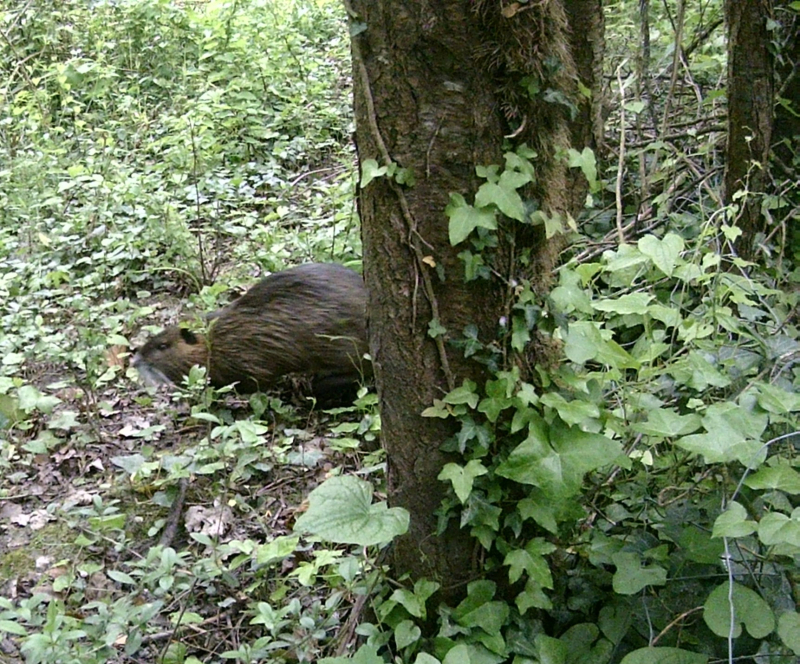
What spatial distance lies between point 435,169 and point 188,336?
291cm

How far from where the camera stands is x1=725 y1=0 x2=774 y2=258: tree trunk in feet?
12.9

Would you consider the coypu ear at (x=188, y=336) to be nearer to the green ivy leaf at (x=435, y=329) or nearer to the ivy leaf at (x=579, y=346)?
the green ivy leaf at (x=435, y=329)

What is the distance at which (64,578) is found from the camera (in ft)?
10.5

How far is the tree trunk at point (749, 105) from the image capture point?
3.94 m

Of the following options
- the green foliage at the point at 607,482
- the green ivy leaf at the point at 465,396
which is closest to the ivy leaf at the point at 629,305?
the green foliage at the point at 607,482

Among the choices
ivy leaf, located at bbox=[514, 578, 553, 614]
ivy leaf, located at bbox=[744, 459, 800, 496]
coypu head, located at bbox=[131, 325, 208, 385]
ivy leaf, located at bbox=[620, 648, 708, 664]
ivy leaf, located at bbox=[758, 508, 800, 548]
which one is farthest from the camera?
coypu head, located at bbox=[131, 325, 208, 385]

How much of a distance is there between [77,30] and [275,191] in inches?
142

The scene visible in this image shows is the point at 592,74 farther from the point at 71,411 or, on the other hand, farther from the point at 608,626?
the point at 71,411

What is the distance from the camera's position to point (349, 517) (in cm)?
221

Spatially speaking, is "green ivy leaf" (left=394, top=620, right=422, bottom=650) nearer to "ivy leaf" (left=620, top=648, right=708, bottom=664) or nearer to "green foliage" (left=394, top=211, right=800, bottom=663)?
"green foliage" (left=394, top=211, right=800, bottom=663)

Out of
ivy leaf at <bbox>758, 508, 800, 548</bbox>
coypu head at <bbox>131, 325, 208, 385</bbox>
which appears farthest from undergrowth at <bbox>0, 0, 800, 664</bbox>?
coypu head at <bbox>131, 325, 208, 385</bbox>

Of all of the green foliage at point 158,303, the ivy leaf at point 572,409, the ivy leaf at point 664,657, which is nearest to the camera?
the ivy leaf at point 664,657

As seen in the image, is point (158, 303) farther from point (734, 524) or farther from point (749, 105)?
point (734, 524)

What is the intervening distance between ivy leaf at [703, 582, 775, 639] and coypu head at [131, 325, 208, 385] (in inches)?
126
